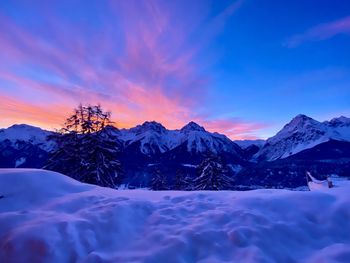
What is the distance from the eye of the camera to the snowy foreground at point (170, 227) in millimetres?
5281

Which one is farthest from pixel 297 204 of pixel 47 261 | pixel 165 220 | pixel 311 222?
pixel 47 261

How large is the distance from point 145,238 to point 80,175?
2152cm

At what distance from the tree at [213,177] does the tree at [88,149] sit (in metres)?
8.85

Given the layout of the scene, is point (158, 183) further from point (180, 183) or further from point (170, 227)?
point (170, 227)

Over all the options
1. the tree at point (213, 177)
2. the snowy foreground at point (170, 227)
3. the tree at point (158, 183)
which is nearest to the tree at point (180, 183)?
the tree at point (158, 183)

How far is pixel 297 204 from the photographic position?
7.22 metres

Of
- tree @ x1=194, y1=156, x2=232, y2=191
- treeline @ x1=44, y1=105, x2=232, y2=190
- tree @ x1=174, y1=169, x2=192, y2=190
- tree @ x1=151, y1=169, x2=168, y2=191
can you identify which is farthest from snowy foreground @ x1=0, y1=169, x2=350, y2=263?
tree @ x1=174, y1=169, x2=192, y2=190

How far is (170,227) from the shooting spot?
6.40 meters

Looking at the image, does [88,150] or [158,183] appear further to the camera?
[158,183]

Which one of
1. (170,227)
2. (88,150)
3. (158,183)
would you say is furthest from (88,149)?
(170,227)

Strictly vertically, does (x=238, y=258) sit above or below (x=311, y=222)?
below

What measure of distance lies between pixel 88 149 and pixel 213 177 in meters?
13.3

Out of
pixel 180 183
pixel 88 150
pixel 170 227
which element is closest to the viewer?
pixel 170 227

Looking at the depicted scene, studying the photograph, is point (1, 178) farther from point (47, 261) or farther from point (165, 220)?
point (165, 220)
